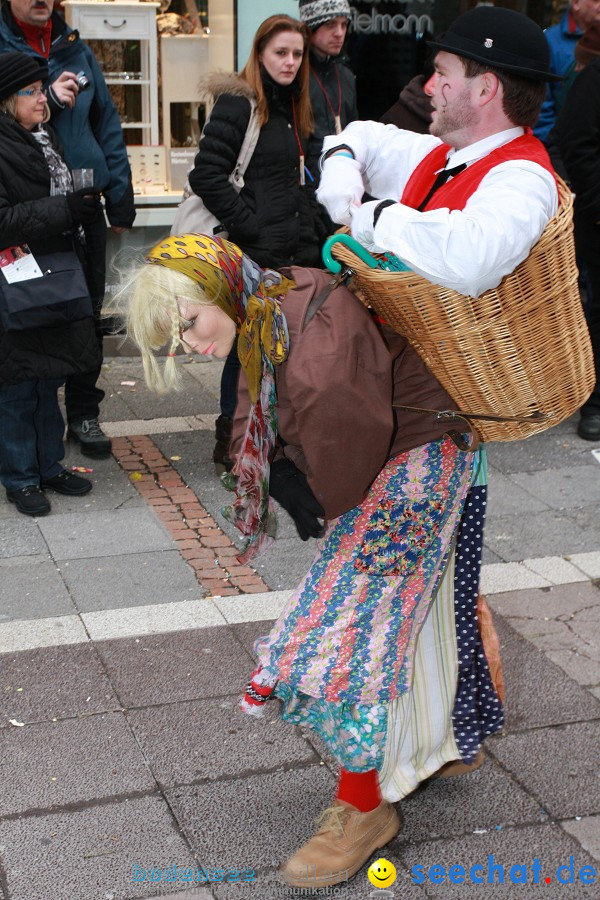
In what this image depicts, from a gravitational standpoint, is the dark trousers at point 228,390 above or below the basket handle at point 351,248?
below

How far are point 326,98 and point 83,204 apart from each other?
1647 millimetres

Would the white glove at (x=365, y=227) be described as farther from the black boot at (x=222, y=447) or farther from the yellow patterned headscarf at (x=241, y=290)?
the black boot at (x=222, y=447)

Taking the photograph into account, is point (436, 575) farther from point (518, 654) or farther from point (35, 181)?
point (35, 181)

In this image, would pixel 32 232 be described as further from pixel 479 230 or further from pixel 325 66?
pixel 479 230

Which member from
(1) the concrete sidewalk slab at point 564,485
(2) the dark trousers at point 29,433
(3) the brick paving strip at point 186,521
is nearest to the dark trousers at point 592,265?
(1) the concrete sidewalk slab at point 564,485

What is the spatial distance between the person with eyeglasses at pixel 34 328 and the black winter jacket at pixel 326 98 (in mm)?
1274

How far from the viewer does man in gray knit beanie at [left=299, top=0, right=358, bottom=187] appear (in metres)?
5.79

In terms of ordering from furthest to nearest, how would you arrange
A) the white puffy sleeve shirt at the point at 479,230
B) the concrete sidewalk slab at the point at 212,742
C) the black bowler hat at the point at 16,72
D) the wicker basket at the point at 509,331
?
the black bowler hat at the point at 16,72, the concrete sidewalk slab at the point at 212,742, the wicker basket at the point at 509,331, the white puffy sleeve shirt at the point at 479,230

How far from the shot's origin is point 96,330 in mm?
5723

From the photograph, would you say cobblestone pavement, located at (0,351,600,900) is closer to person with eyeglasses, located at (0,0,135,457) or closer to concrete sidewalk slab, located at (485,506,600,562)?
concrete sidewalk slab, located at (485,506,600,562)

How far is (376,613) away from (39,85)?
314cm

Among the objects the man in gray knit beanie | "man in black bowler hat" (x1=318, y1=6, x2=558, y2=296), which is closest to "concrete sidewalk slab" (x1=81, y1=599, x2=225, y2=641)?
"man in black bowler hat" (x1=318, y1=6, x2=558, y2=296)

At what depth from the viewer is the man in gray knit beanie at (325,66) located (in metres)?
5.79

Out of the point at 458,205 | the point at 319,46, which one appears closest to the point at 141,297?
the point at 458,205
